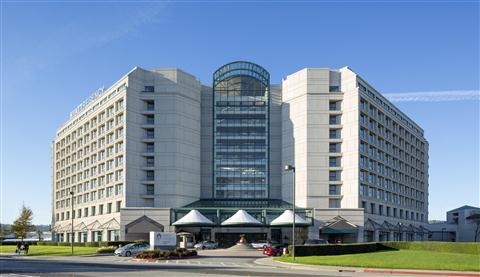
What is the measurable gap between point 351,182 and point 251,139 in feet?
72.6

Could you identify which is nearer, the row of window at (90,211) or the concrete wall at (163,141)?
the concrete wall at (163,141)

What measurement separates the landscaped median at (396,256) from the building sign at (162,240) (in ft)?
52.3

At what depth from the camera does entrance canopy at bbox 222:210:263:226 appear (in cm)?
8969

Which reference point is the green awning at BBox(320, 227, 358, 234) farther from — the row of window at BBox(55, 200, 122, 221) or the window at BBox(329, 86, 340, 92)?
the row of window at BBox(55, 200, 122, 221)

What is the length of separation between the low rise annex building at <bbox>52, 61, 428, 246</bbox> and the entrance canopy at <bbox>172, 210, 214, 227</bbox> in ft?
2.83

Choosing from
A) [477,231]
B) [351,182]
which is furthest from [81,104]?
[477,231]

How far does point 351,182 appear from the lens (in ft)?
321

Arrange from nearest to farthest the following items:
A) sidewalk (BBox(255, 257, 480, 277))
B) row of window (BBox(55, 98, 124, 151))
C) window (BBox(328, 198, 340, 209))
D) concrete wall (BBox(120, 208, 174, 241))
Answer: sidewalk (BBox(255, 257, 480, 277))
concrete wall (BBox(120, 208, 174, 241))
window (BBox(328, 198, 340, 209))
row of window (BBox(55, 98, 124, 151))

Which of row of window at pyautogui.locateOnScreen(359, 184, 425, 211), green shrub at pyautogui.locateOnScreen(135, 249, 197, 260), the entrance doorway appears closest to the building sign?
green shrub at pyautogui.locateOnScreen(135, 249, 197, 260)

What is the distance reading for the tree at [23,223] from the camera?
126 metres

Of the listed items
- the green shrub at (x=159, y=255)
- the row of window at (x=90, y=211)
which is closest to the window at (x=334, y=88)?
the row of window at (x=90, y=211)

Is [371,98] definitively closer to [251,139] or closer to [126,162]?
[251,139]

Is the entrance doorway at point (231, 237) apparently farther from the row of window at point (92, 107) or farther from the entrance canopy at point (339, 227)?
the row of window at point (92, 107)

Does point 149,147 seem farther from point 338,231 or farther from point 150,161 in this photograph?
point 338,231
